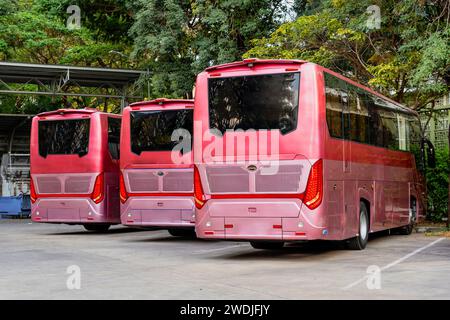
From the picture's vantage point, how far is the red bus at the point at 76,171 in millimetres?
18547

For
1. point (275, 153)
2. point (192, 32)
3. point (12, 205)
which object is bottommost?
point (12, 205)

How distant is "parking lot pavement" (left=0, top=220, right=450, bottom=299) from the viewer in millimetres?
8570

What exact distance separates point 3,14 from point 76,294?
24199mm

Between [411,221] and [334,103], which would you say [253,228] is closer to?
[334,103]

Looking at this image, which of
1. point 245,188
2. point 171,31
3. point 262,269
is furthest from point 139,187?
point 171,31

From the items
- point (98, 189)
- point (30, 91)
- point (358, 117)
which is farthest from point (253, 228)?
point (30, 91)

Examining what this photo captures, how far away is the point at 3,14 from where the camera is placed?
3014cm

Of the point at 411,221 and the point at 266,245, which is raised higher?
the point at 411,221

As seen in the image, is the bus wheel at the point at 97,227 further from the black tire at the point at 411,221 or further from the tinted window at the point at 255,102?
the tinted window at the point at 255,102

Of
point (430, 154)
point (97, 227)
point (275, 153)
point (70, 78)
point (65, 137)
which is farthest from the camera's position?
point (70, 78)

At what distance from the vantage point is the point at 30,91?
31922mm

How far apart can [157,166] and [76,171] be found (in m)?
3.20

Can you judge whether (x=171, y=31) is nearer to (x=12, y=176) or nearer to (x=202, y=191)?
(x=12, y=176)

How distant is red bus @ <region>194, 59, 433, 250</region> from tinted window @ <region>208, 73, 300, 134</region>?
0.02 metres
